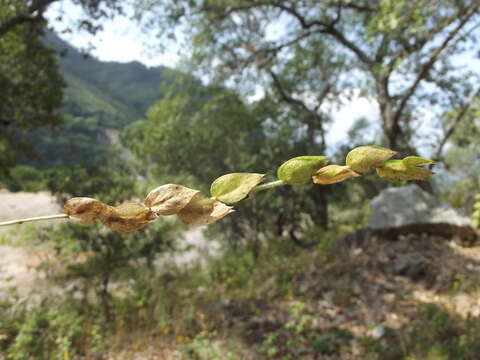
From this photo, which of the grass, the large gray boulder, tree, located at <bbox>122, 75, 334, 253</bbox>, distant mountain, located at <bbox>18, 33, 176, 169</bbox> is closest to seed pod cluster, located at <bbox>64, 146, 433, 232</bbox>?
the grass

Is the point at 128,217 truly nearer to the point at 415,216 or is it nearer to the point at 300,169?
the point at 300,169

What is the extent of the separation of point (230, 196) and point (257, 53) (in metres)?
7.43

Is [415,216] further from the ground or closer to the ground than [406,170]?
closer to the ground

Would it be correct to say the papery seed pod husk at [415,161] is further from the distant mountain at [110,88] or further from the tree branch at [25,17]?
the distant mountain at [110,88]

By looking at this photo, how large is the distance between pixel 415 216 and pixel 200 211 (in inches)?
228

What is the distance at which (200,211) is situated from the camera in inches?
12.9

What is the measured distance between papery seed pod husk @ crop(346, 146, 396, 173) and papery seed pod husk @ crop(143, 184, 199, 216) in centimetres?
15

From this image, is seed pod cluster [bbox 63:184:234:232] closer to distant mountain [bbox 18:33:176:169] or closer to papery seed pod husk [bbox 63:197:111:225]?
papery seed pod husk [bbox 63:197:111:225]

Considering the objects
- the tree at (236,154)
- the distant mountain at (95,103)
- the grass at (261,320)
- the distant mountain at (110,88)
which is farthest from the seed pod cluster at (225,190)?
the distant mountain at (110,88)

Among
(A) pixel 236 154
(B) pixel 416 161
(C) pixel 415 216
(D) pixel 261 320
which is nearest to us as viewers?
(B) pixel 416 161

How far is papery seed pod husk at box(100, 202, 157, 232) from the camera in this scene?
0.34m

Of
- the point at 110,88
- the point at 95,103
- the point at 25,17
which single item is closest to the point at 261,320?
the point at 25,17

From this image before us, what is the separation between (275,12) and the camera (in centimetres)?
743

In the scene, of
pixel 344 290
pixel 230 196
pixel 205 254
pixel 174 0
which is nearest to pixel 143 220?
pixel 230 196
